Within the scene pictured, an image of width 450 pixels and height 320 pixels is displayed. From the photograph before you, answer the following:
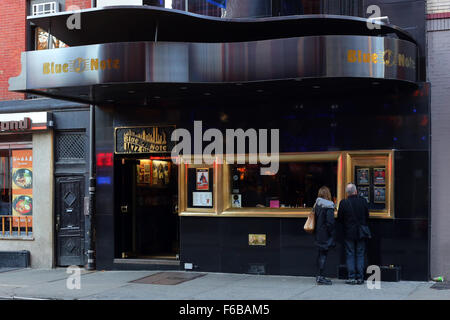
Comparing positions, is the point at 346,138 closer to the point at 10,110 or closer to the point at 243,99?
the point at 243,99

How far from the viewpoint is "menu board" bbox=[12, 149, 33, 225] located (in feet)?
50.6

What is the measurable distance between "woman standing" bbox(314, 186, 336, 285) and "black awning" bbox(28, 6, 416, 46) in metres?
3.26

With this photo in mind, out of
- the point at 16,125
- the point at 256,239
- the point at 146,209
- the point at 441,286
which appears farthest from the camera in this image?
the point at 146,209

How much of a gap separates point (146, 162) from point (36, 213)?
3.01 meters

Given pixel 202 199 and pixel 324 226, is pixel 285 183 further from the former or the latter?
pixel 202 199

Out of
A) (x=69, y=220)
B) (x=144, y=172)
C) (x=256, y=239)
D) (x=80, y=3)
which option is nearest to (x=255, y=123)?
(x=256, y=239)

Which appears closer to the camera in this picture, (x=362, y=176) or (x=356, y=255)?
(x=356, y=255)

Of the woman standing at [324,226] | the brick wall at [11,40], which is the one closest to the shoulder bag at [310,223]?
the woman standing at [324,226]

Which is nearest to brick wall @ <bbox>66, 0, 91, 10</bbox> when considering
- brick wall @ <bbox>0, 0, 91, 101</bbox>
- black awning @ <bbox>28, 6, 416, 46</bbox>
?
brick wall @ <bbox>0, 0, 91, 101</bbox>

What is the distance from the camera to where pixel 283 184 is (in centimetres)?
1293

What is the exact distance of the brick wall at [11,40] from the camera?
1566 cm

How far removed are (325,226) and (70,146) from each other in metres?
6.93

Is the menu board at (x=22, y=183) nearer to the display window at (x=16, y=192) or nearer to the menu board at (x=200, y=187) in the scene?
the display window at (x=16, y=192)

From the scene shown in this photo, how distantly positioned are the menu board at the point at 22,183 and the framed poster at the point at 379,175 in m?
8.59
